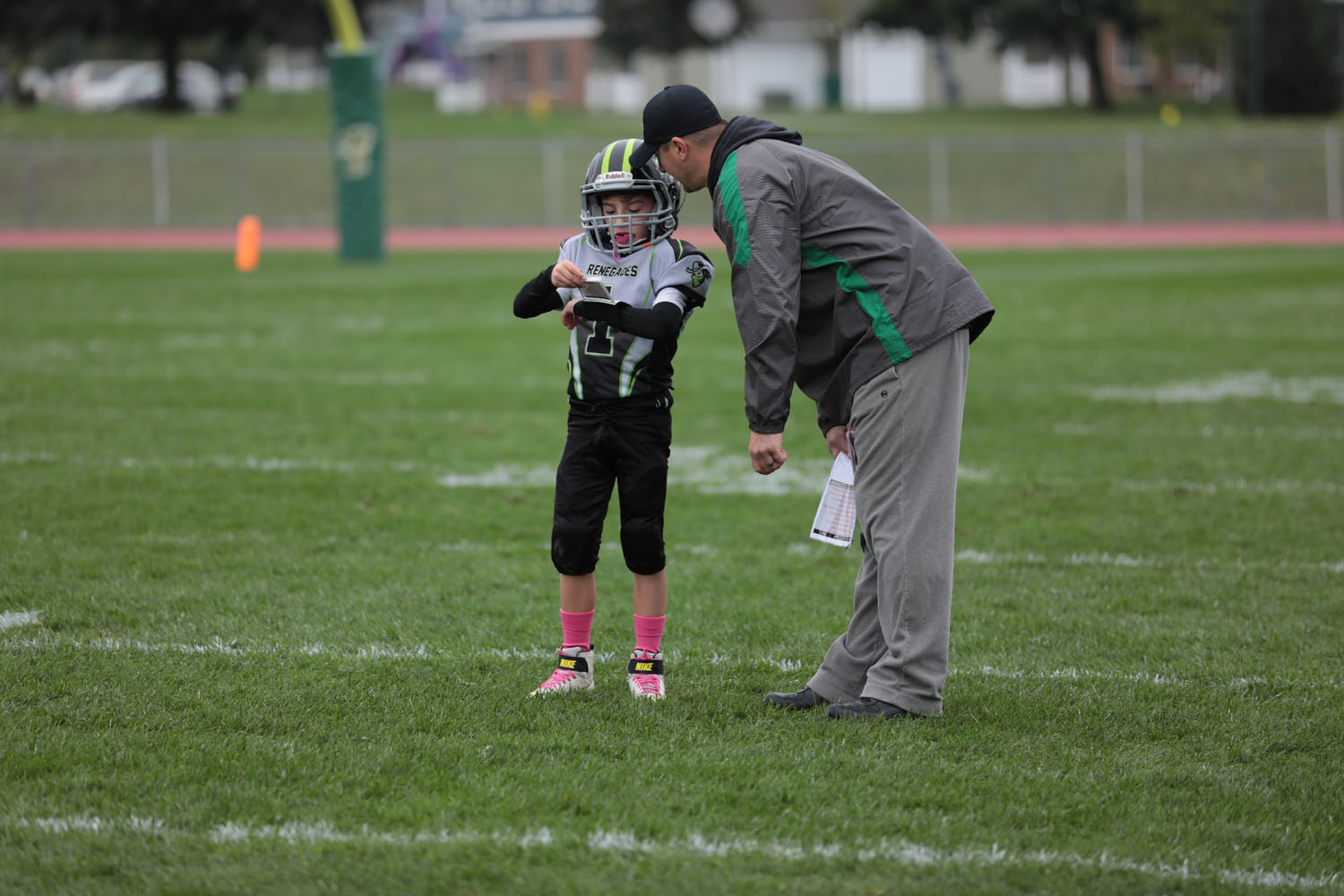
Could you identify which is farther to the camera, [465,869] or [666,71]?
[666,71]

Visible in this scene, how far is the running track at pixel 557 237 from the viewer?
2883 centimetres

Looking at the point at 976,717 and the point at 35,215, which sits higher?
the point at 35,215

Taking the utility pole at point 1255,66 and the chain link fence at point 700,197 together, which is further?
the utility pole at point 1255,66

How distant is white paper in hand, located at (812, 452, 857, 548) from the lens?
14.9 ft

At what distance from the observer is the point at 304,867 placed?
345 cm

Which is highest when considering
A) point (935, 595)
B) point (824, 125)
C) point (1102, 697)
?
point (824, 125)

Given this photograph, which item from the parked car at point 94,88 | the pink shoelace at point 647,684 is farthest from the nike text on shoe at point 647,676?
the parked car at point 94,88

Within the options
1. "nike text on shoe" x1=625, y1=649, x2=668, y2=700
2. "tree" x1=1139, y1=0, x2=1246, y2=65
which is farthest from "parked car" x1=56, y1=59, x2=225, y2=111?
"nike text on shoe" x1=625, y1=649, x2=668, y2=700

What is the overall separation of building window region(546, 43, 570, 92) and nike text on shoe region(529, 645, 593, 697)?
67.1 m

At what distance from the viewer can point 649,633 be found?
486cm

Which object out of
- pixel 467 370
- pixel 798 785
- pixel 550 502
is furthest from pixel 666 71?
pixel 798 785

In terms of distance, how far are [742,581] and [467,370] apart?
6.80 metres

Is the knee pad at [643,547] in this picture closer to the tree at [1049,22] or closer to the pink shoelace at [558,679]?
the pink shoelace at [558,679]

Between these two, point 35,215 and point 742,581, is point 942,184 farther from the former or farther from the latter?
point 742,581
